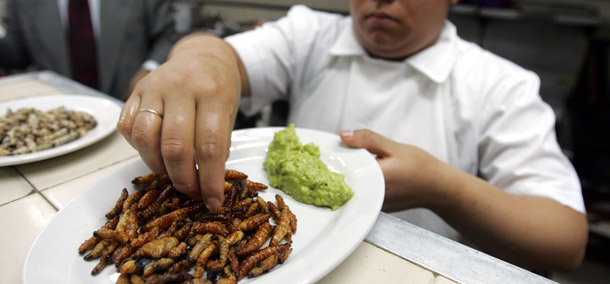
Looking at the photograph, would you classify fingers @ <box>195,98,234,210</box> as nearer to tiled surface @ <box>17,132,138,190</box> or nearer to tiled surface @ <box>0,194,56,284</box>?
tiled surface @ <box>0,194,56,284</box>

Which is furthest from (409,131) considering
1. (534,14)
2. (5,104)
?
(534,14)

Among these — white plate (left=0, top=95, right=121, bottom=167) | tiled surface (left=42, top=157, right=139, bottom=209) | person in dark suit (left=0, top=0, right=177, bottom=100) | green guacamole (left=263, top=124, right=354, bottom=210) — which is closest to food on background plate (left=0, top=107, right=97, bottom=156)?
white plate (left=0, top=95, right=121, bottom=167)

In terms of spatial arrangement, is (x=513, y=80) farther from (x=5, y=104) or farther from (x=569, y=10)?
(x=5, y=104)

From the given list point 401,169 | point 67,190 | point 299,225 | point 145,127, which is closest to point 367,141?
point 401,169

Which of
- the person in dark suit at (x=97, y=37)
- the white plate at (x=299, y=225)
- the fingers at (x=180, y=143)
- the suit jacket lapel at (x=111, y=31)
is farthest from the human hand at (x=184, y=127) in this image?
the suit jacket lapel at (x=111, y=31)

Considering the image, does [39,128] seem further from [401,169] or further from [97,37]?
[97,37]
